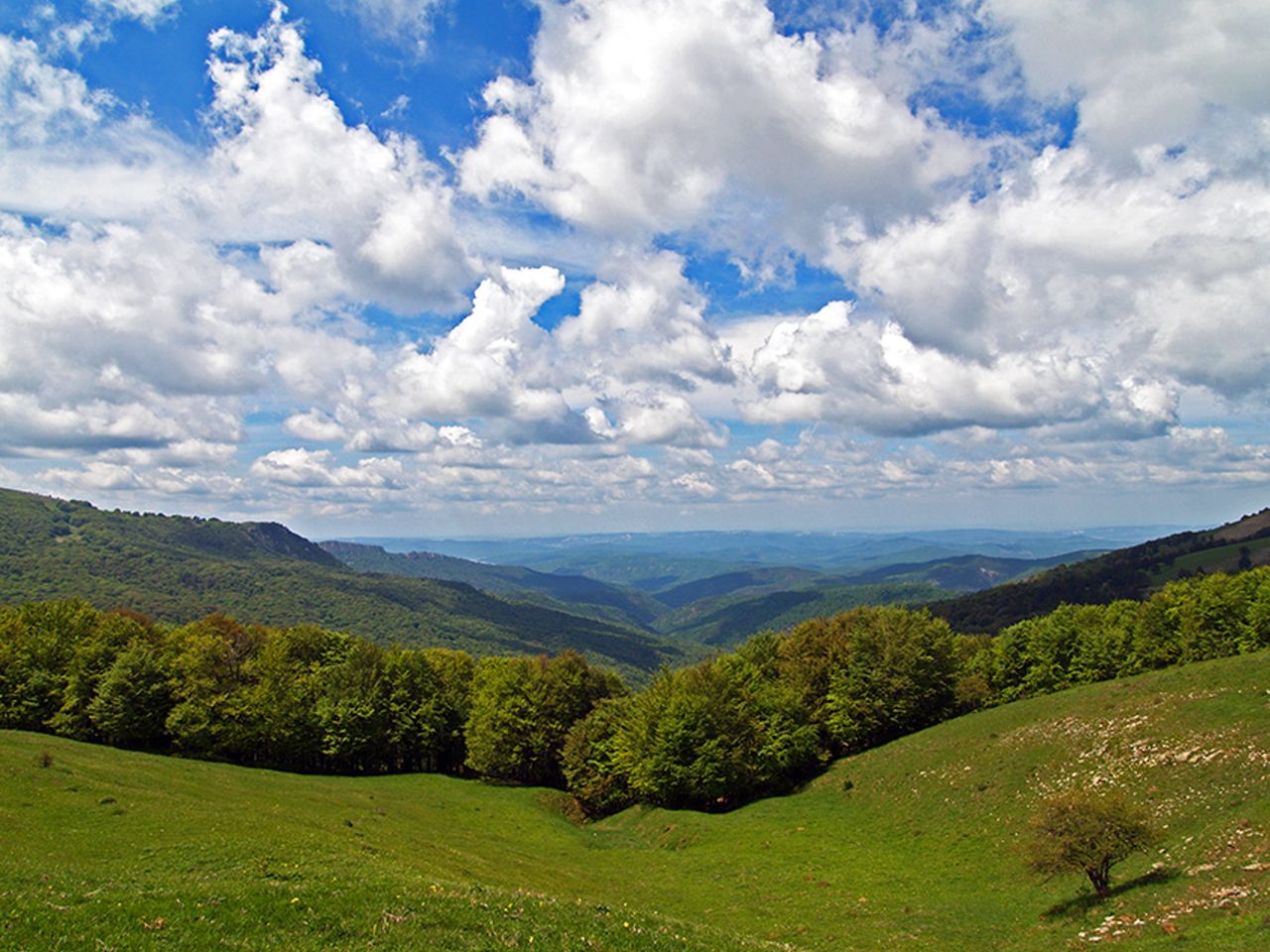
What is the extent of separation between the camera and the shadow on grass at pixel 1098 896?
2739 cm

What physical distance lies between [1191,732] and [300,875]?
155 feet

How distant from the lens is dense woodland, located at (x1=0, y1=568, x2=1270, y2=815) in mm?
62781

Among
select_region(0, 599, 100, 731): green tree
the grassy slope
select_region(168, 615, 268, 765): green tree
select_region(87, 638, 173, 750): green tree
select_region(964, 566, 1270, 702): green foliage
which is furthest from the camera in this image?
select_region(964, 566, 1270, 702): green foliage

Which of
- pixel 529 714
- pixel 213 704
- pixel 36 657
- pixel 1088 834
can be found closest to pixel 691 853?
pixel 1088 834

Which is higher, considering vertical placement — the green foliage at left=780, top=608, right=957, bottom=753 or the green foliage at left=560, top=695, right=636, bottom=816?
the green foliage at left=780, top=608, right=957, bottom=753

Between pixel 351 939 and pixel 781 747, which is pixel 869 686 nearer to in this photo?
pixel 781 747

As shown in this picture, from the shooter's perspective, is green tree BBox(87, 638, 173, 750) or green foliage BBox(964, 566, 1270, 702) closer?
green tree BBox(87, 638, 173, 750)

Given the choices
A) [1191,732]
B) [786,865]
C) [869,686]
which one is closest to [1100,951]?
[786,865]

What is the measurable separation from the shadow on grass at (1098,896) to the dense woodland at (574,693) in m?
32.5

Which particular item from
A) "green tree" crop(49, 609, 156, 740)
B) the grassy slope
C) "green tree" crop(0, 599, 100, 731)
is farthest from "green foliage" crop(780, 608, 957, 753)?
"green tree" crop(0, 599, 100, 731)

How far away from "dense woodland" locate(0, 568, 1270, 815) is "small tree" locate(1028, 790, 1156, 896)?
3380 centimetres

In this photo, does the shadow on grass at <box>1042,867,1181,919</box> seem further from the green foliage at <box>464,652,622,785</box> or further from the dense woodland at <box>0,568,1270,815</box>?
the green foliage at <box>464,652,622,785</box>

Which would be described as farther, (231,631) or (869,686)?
(231,631)

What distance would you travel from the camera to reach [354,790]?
190 ft
